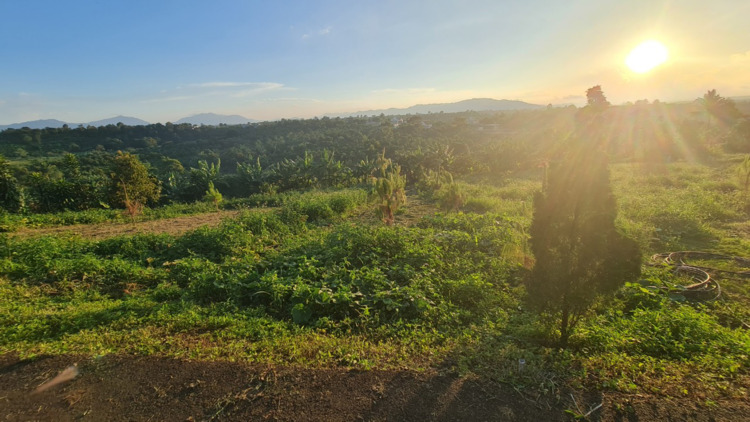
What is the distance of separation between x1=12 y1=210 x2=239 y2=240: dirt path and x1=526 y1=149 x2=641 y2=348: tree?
924 cm

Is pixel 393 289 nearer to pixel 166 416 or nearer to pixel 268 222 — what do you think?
pixel 166 416

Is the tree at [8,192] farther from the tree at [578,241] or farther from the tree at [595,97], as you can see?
the tree at [595,97]

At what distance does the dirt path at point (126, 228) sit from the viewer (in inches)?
357

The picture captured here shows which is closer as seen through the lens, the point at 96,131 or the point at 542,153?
the point at 542,153

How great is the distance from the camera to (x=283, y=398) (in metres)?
2.84

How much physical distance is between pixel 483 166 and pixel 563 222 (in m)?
18.5

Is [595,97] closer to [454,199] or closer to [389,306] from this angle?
[454,199]

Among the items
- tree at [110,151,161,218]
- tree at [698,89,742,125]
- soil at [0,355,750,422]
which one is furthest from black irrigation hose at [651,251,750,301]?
tree at [698,89,742,125]

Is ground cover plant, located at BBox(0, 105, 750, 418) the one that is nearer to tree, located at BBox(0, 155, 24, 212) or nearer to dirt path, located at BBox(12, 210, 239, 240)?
dirt path, located at BBox(12, 210, 239, 240)

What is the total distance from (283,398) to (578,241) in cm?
337

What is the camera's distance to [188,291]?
5.19 m

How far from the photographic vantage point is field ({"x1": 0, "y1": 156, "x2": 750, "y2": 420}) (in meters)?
2.83

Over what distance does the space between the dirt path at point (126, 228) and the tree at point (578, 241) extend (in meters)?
9.24

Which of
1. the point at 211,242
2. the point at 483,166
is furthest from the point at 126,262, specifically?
the point at 483,166
